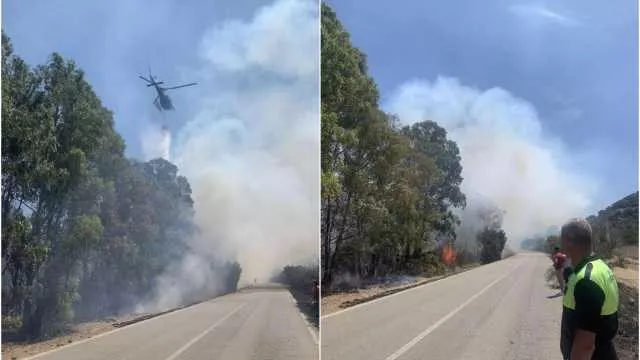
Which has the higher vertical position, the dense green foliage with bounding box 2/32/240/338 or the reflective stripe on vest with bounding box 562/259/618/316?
the dense green foliage with bounding box 2/32/240/338

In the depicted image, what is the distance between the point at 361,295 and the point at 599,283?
4.69 ft

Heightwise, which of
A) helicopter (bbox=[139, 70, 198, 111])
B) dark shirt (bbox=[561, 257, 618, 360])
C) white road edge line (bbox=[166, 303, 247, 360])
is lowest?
white road edge line (bbox=[166, 303, 247, 360])

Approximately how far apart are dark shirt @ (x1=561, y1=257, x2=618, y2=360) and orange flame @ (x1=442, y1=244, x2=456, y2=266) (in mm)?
994

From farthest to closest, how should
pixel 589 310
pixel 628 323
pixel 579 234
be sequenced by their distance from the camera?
1. pixel 628 323
2. pixel 579 234
3. pixel 589 310

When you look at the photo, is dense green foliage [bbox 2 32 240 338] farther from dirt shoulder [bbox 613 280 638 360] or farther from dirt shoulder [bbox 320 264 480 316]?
dirt shoulder [bbox 613 280 638 360]

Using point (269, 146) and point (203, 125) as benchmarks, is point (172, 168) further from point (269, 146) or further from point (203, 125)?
point (269, 146)

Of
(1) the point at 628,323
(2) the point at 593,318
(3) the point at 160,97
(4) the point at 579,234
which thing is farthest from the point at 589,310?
(3) the point at 160,97

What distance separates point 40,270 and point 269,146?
1.30 meters

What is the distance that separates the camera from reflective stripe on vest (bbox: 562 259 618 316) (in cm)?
184

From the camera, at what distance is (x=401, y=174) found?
117 inches

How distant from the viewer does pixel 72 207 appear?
8.77ft

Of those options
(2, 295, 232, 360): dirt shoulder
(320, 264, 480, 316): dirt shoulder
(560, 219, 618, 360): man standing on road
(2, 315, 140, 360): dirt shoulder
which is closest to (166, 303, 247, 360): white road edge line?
Answer: (2, 295, 232, 360): dirt shoulder

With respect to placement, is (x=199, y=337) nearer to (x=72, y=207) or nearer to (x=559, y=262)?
(x=72, y=207)

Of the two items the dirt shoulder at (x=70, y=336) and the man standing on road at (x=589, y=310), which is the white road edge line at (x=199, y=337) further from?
the man standing on road at (x=589, y=310)
